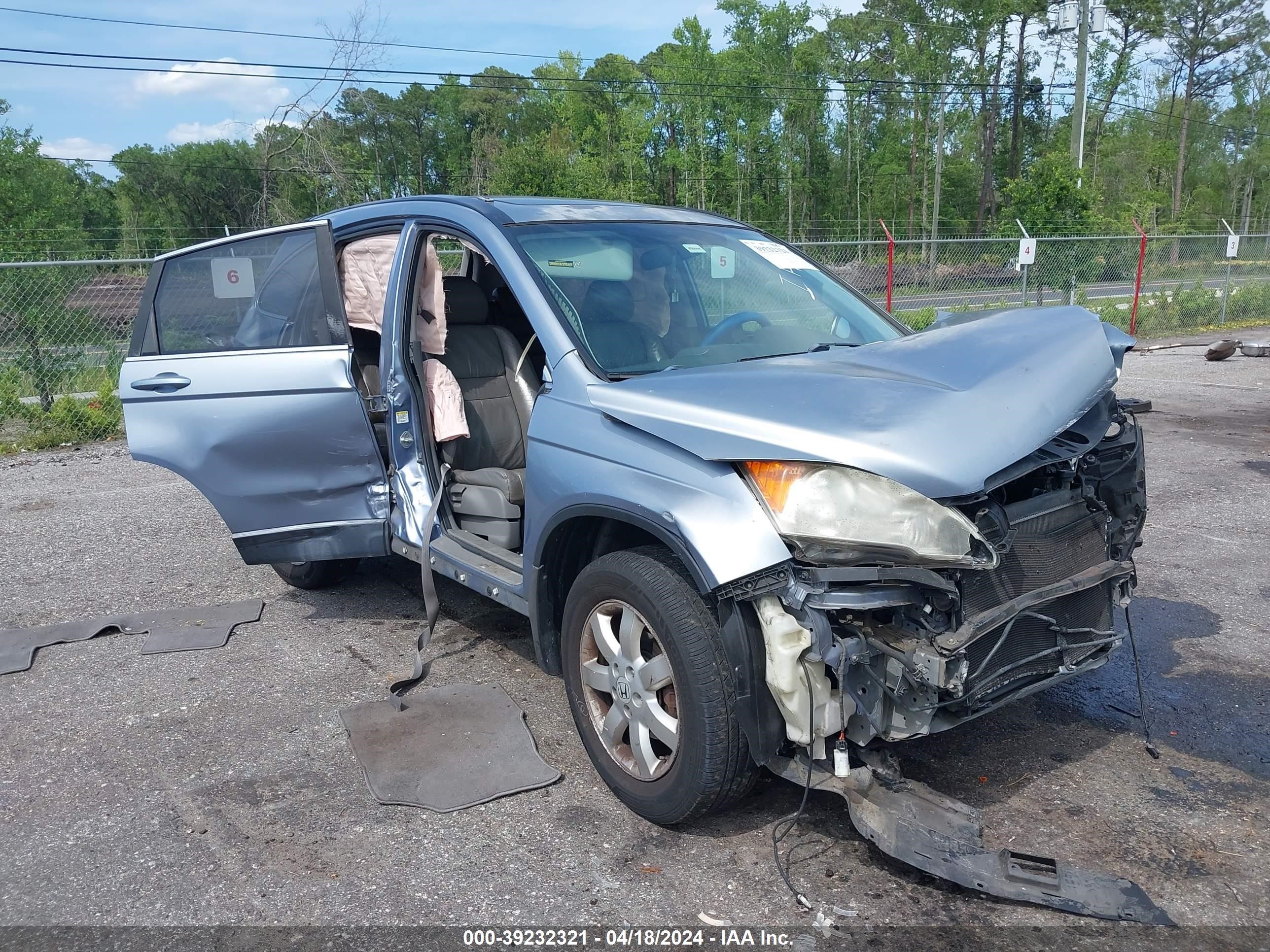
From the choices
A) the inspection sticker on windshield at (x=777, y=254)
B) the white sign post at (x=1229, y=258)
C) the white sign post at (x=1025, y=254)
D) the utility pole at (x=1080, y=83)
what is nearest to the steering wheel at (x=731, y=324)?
the inspection sticker on windshield at (x=777, y=254)

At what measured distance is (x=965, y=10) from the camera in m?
52.1

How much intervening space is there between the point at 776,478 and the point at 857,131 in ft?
195

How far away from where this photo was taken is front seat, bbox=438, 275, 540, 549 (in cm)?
462

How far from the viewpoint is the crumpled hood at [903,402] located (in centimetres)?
254

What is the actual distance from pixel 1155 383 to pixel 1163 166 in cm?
5446

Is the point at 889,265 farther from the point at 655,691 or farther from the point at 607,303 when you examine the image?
the point at 655,691

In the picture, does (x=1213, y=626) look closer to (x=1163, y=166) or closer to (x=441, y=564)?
(x=441, y=564)

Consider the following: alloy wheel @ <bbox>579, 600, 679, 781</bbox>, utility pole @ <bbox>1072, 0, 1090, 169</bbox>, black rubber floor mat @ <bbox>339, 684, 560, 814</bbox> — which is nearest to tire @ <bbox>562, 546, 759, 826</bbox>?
alloy wheel @ <bbox>579, 600, 679, 781</bbox>

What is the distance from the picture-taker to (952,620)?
2588 millimetres

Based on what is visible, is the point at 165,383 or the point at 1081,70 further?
the point at 1081,70

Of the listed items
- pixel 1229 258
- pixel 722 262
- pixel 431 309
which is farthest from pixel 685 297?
pixel 1229 258

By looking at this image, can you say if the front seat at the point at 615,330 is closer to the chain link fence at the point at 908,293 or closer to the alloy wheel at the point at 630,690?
the alloy wheel at the point at 630,690

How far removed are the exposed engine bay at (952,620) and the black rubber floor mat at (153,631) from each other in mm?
3275

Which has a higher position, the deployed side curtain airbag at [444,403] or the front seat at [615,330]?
the front seat at [615,330]
